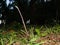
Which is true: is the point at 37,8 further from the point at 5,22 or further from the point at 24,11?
the point at 5,22

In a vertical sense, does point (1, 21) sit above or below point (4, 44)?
below

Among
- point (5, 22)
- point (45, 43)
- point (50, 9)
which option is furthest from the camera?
point (50, 9)

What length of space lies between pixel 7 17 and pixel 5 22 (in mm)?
220

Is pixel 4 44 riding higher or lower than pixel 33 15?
higher

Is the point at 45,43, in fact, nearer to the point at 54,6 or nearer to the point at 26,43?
the point at 26,43

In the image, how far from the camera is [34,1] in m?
9.02

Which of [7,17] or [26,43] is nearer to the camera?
[26,43]

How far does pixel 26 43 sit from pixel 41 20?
5.15 meters

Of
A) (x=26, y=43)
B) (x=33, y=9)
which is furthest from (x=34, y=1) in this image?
(x=26, y=43)

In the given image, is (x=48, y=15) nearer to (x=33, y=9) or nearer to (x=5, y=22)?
(x=33, y=9)

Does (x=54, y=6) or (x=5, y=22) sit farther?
(x=54, y=6)

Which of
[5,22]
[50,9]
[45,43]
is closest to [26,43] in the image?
[45,43]

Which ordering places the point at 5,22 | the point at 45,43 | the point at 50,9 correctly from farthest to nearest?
the point at 50,9, the point at 5,22, the point at 45,43

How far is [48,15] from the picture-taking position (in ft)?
30.0
